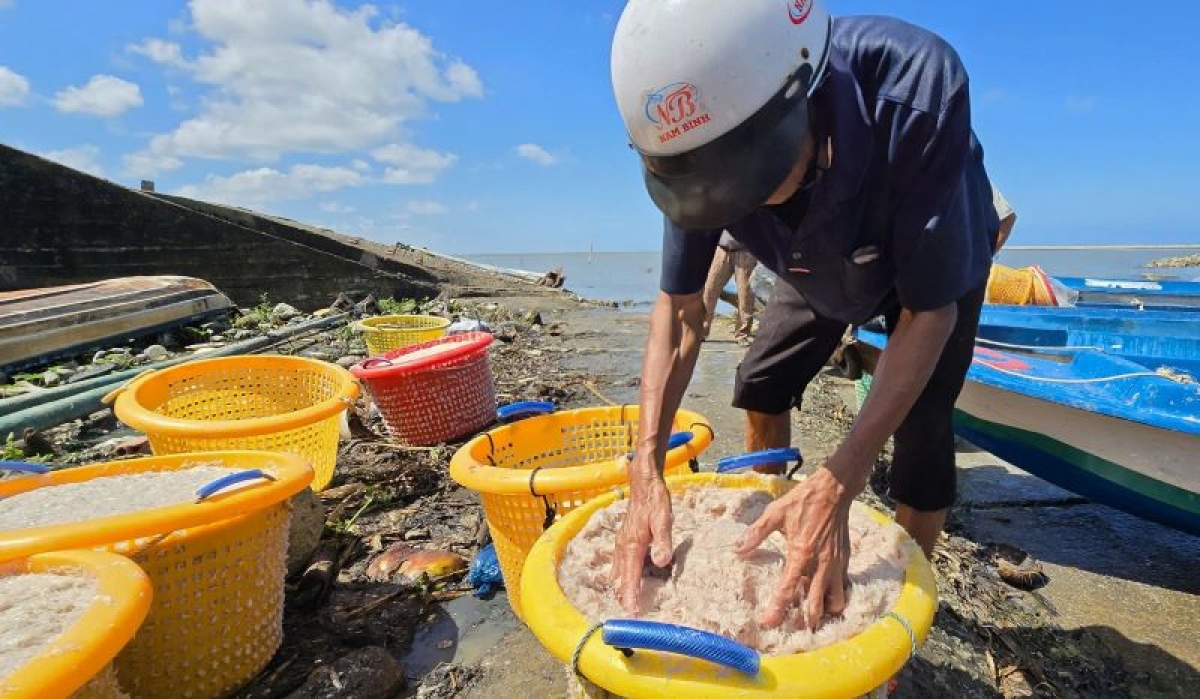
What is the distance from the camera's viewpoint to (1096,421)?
2678 millimetres

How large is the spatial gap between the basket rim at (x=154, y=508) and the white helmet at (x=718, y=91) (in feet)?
4.55

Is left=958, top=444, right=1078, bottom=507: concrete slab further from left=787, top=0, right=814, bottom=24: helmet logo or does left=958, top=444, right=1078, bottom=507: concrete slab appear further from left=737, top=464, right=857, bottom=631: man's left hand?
left=787, top=0, right=814, bottom=24: helmet logo

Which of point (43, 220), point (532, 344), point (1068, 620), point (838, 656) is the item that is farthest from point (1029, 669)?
point (43, 220)

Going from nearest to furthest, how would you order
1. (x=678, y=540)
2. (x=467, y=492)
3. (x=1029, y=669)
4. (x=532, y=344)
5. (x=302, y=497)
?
1. (x=678, y=540)
2. (x=1029, y=669)
3. (x=302, y=497)
4. (x=467, y=492)
5. (x=532, y=344)

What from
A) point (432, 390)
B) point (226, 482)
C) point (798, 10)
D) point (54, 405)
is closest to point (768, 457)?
point (798, 10)

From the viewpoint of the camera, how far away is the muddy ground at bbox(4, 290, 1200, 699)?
199cm

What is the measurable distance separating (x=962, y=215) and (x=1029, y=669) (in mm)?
1632

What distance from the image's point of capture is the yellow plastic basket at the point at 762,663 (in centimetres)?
106

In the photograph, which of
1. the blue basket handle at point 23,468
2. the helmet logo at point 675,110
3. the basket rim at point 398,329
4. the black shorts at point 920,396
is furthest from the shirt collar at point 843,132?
the basket rim at point 398,329

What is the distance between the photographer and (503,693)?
1973 millimetres

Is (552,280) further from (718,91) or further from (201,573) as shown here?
(718,91)

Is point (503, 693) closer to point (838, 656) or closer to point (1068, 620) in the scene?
point (838, 656)

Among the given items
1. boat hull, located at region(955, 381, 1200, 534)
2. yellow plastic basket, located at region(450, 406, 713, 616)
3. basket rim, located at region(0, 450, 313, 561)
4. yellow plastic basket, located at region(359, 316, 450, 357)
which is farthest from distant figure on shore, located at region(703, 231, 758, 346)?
basket rim, located at region(0, 450, 313, 561)

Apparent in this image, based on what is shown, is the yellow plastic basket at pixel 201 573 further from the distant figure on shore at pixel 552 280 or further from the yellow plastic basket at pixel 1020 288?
the distant figure on shore at pixel 552 280
